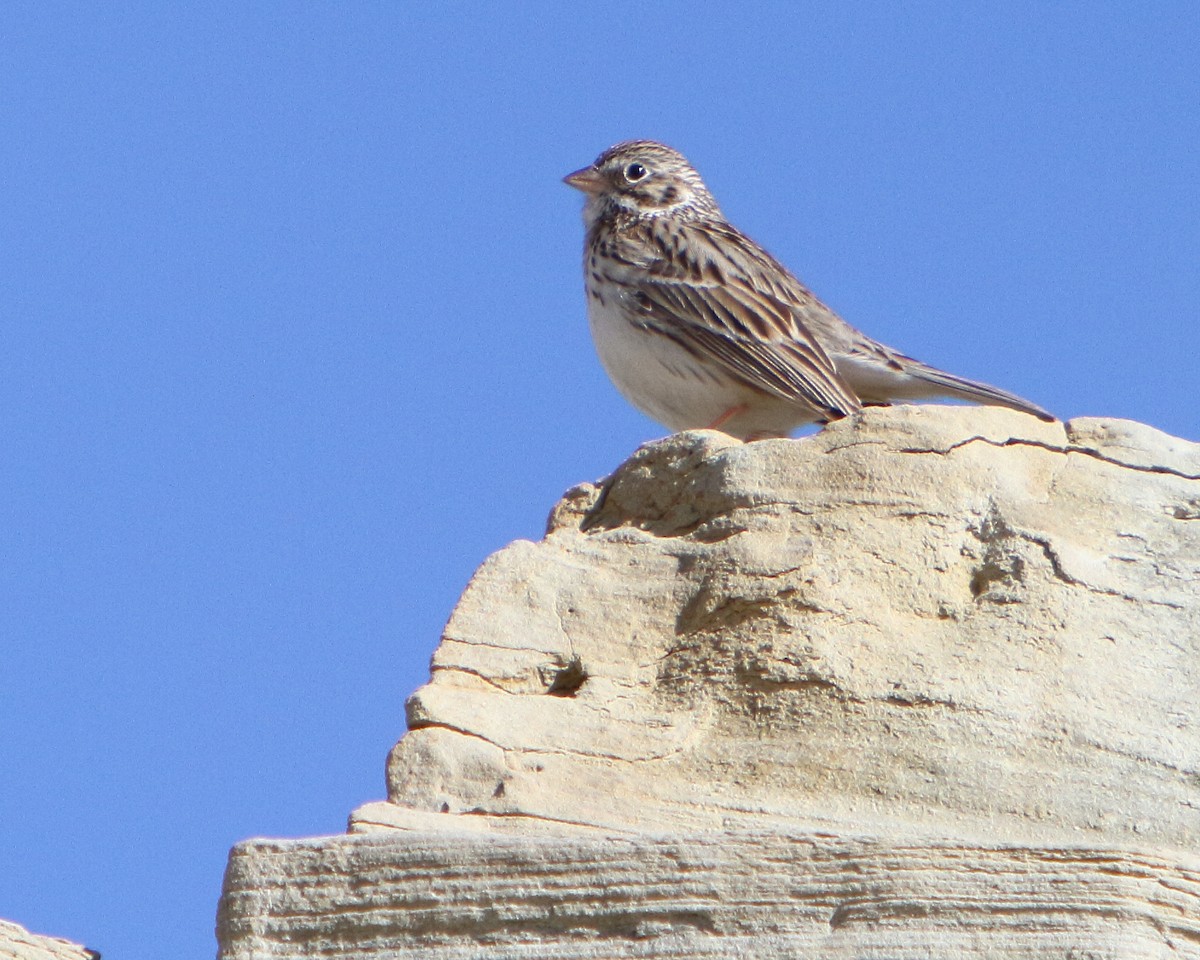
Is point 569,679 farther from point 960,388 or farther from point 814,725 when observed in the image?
point 960,388

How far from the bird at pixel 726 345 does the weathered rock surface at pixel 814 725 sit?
2.98 m

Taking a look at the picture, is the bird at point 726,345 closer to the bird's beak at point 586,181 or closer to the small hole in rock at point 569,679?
the bird's beak at point 586,181

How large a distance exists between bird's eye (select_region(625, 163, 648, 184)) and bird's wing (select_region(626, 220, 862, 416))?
570 millimetres

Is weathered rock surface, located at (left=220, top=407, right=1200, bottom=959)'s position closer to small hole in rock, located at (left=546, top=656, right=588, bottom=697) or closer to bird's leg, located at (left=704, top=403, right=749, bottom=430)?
small hole in rock, located at (left=546, top=656, right=588, bottom=697)

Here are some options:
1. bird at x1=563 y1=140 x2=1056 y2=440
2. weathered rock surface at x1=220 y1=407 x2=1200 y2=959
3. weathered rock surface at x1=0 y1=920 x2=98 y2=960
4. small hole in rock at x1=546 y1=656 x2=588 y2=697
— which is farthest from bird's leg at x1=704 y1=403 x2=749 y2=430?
weathered rock surface at x1=0 y1=920 x2=98 y2=960

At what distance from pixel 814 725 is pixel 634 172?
675 centimetres

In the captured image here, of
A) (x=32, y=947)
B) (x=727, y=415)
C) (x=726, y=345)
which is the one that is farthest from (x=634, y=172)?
(x=32, y=947)

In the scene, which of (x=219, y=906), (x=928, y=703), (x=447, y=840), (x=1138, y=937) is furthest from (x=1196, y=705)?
(x=219, y=906)

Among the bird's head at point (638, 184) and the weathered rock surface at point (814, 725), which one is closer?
the weathered rock surface at point (814, 725)

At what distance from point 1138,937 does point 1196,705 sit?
4.06 feet

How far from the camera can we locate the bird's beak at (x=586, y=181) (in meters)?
11.9

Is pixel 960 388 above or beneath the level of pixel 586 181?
beneath

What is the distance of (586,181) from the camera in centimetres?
1191

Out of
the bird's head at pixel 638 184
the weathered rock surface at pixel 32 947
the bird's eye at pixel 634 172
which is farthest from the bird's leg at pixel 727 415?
the weathered rock surface at pixel 32 947
